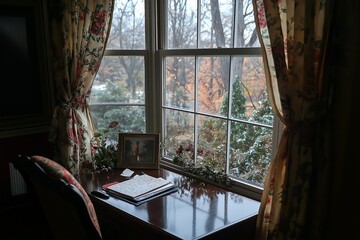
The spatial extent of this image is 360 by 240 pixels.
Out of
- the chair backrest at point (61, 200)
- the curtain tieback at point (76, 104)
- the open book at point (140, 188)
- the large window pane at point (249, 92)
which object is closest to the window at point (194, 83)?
the large window pane at point (249, 92)

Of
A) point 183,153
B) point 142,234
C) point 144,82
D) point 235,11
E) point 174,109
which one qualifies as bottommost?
point 142,234

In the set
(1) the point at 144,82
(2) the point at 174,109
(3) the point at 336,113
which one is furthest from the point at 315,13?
(1) the point at 144,82

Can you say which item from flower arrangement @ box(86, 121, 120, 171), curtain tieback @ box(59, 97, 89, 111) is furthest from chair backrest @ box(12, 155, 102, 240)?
curtain tieback @ box(59, 97, 89, 111)

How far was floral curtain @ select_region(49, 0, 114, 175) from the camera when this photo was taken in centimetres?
226

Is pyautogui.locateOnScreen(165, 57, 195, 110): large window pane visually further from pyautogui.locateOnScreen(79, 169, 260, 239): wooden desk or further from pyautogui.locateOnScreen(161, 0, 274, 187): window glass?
pyautogui.locateOnScreen(79, 169, 260, 239): wooden desk

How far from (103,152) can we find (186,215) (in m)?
0.91

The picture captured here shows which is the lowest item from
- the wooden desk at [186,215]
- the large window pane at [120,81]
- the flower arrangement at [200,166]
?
the wooden desk at [186,215]

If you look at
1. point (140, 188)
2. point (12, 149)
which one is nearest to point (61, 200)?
point (140, 188)

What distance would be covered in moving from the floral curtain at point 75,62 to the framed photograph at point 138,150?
11.2 inches

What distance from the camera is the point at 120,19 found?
241 cm

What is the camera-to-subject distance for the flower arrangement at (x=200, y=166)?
2.02m

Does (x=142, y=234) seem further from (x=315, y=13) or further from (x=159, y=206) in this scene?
(x=315, y=13)

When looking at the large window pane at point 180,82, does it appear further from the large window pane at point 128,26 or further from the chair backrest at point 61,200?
the chair backrest at point 61,200

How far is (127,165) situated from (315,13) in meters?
1.51
